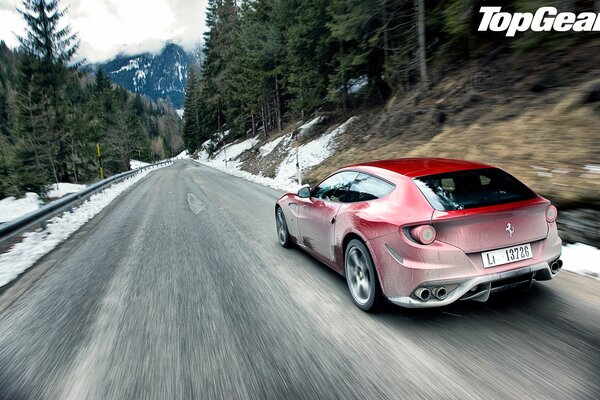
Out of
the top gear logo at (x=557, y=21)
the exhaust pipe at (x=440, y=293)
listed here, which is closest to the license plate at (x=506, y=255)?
the exhaust pipe at (x=440, y=293)

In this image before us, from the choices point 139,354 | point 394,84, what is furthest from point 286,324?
point 394,84

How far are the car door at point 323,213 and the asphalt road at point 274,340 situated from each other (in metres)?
0.39

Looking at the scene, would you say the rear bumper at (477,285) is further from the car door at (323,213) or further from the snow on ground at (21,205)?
the snow on ground at (21,205)

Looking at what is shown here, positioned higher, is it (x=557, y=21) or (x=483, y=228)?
(x=557, y=21)

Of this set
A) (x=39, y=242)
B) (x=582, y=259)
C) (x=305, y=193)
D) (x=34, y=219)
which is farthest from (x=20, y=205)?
(x=582, y=259)

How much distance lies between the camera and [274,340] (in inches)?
120

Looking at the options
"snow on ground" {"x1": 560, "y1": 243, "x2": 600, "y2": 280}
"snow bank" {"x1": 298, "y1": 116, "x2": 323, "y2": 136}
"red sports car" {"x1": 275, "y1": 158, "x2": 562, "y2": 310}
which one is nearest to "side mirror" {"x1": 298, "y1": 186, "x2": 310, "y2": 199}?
"red sports car" {"x1": 275, "y1": 158, "x2": 562, "y2": 310}

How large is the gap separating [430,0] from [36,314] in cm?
1663

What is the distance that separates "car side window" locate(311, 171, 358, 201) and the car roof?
184 mm

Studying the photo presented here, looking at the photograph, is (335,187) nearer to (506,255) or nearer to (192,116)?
(506,255)

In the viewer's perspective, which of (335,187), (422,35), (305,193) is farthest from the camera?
(422,35)

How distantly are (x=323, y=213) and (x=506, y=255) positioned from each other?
78.4 inches

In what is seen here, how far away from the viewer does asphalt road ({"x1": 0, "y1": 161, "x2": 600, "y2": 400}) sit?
2.40 metres

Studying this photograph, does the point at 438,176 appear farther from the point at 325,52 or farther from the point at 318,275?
the point at 325,52
